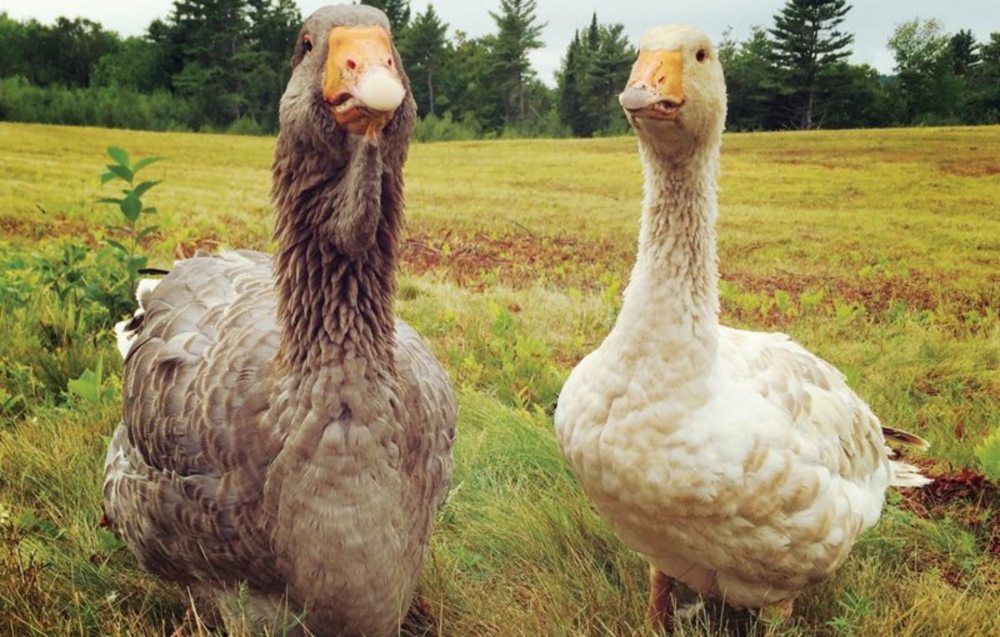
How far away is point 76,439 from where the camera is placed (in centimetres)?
306

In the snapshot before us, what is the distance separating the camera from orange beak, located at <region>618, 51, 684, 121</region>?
1.98 meters

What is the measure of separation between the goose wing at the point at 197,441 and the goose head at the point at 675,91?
1.21m

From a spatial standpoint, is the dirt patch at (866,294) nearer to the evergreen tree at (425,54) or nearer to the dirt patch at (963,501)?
the dirt patch at (963,501)

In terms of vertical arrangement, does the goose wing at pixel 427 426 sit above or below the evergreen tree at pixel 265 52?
below

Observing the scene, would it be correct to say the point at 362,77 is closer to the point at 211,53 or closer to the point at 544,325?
the point at 544,325

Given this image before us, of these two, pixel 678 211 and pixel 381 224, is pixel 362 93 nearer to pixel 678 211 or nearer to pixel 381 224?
pixel 381 224

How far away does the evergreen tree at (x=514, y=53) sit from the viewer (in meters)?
4.83

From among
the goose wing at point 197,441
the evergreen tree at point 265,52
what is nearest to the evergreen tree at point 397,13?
the evergreen tree at point 265,52

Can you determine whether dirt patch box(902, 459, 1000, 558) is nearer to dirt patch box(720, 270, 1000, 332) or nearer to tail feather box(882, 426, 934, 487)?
tail feather box(882, 426, 934, 487)

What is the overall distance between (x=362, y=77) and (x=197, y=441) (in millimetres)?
1041

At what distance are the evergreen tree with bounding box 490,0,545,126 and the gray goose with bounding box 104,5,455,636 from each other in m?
3.16

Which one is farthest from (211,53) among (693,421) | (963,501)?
(963,501)

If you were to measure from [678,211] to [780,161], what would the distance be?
2.62m

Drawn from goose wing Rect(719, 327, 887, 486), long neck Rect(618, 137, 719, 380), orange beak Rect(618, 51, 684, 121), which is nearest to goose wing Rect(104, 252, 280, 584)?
long neck Rect(618, 137, 719, 380)
